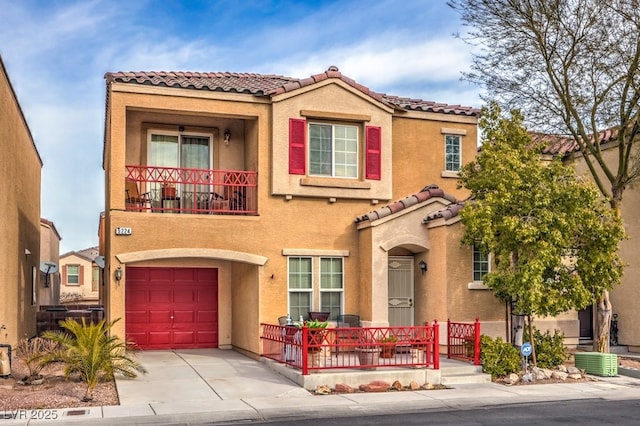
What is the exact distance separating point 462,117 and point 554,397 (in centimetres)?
956

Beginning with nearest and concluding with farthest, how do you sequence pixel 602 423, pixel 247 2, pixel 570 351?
pixel 602 423 < pixel 247 2 < pixel 570 351

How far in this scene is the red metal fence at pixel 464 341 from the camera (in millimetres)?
16672

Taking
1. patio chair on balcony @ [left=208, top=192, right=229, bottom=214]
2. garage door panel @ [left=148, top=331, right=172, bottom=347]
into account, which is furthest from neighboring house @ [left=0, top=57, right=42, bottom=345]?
patio chair on balcony @ [left=208, top=192, right=229, bottom=214]

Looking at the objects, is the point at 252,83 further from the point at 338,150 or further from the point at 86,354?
the point at 86,354

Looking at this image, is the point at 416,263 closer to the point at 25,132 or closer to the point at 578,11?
the point at 578,11

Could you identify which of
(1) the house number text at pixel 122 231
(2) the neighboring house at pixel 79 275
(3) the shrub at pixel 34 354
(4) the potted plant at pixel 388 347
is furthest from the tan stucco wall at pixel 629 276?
(2) the neighboring house at pixel 79 275

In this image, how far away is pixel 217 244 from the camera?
18.5 m

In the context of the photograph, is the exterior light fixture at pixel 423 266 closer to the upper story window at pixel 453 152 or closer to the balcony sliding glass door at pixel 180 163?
the upper story window at pixel 453 152

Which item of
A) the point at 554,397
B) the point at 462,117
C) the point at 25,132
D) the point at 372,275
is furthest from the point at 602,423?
the point at 25,132

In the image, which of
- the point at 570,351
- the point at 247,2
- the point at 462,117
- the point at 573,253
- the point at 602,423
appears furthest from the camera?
the point at 462,117

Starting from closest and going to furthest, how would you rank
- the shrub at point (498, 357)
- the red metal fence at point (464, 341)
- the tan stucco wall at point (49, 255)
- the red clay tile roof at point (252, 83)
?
1. the shrub at point (498, 357)
2. the red metal fence at point (464, 341)
3. the red clay tile roof at point (252, 83)
4. the tan stucco wall at point (49, 255)

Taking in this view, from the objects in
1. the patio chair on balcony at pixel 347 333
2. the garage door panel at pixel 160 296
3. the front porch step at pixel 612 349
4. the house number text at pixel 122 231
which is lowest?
the front porch step at pixel 612 349

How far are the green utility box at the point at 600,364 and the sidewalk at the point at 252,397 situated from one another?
236 mm

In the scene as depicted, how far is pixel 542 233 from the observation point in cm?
1644
